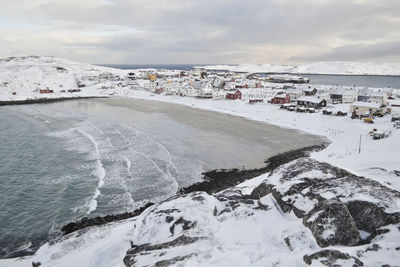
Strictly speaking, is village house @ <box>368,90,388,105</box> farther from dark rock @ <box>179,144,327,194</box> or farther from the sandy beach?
dark rock @ <box>179,144,327,194</box>

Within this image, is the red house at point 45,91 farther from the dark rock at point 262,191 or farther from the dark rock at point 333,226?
the dark rock at point 333,226

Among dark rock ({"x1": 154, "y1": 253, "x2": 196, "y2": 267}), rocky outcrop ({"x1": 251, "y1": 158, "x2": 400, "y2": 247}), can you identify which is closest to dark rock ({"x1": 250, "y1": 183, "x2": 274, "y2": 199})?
rocky outcrop ({"x1": 251, "y1": 158, "x2": 400, "y2": 247})

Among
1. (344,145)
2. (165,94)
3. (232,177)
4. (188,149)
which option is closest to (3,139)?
(188,149)

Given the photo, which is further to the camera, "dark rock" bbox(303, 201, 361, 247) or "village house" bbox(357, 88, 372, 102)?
"village house" bbox(357, 88, 372, 102)

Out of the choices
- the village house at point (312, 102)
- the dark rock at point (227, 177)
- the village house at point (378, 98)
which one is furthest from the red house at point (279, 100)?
the dark rock at point (227, 177)

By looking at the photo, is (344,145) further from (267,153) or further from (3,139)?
(3,139)
